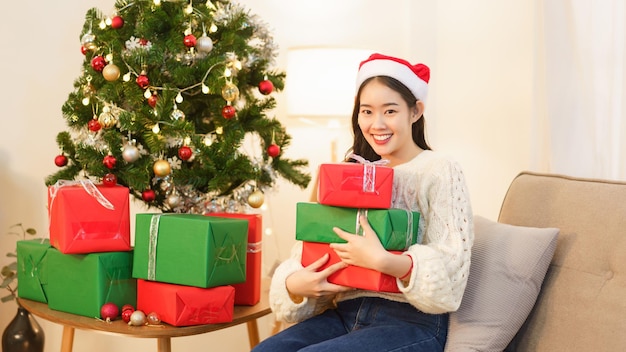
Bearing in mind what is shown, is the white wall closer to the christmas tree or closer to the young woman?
the christmas tree

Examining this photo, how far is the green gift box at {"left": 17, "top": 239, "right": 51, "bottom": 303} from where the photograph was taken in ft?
7.15

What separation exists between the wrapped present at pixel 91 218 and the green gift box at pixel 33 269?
17 centimetres

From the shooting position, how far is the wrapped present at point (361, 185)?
1.64m

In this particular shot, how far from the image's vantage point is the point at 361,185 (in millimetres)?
1642

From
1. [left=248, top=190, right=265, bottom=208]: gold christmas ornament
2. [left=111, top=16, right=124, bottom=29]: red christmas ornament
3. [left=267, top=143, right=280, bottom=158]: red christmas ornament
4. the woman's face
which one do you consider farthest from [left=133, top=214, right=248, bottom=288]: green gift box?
[left=111, top=16, right=124, bottom=29]: red christmas ornament

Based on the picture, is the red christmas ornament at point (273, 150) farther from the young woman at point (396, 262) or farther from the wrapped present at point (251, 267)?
the young woman at point (396, 262)

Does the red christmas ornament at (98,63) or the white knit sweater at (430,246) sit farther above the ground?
the red christmas ornament at (98,63)

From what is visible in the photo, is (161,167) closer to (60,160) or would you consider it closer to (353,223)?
(60,160)

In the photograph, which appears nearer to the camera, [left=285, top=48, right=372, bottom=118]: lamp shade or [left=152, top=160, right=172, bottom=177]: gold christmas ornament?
[left=152, top=160, right=172, bottom=177]: gold christmas ornament

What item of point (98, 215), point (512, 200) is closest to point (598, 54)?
point (512, 200)

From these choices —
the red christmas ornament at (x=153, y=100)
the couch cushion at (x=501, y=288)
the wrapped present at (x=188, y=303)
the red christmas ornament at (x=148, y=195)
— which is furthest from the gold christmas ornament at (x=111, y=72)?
the couch cushion at (x=501, y=288)

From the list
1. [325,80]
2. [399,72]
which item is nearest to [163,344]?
[399,72]

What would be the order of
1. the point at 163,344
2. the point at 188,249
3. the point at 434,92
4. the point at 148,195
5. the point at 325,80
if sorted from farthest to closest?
the point at 434,92, the point at 325,80, the point at 148,195, the point at 163,344, the point at 188,249

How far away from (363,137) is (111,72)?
0.74m
